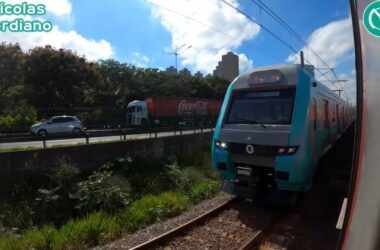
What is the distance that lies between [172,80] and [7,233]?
159 feet

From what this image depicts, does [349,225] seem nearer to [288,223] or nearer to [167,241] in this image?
[167,241]

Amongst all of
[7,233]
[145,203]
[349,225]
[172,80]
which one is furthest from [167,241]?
[172,80]

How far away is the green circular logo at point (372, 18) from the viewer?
126 cm

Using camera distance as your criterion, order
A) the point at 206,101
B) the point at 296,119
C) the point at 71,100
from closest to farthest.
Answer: the point at 296,119 < the point at 71,100 < the point at 206,101

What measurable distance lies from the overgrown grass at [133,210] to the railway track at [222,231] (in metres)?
1.26

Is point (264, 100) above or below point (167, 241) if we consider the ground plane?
above

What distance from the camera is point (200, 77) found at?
5881cm

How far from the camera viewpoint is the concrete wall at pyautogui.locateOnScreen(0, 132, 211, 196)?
808 cm

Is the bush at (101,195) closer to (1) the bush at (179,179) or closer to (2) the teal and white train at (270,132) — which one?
(1) the bush at (179,179)

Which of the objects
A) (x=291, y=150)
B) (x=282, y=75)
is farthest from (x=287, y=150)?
(x=282, y=75)

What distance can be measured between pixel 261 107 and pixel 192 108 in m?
28.1

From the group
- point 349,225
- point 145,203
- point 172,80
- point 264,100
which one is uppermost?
point 172,80

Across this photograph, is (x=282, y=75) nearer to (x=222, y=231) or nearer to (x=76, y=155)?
(x=222, y=231)

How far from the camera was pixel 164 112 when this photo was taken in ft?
98.4
